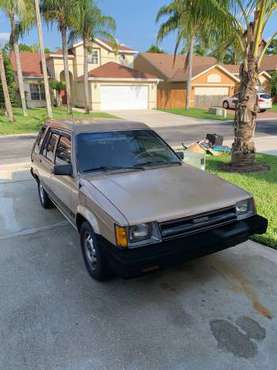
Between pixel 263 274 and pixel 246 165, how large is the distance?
470cm

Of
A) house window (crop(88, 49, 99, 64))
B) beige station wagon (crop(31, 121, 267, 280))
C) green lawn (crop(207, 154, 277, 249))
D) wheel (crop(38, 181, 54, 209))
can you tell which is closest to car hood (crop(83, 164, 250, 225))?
beige station wagon (crop(31, 121, 267, 280))

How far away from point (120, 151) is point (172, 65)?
3622 centimetres

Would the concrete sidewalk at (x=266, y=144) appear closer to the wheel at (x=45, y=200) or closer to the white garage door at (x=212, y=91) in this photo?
the wheel at (x=45, y=200)

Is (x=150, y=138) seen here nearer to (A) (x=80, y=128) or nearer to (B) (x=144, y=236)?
(A) (x=80, y=128)

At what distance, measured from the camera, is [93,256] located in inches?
140

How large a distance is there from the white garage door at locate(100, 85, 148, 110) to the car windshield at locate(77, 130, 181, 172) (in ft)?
87.4

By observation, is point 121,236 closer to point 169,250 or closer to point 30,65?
point 169,250

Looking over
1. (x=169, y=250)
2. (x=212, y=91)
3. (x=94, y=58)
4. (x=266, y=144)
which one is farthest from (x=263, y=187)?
(x=94, y=58)

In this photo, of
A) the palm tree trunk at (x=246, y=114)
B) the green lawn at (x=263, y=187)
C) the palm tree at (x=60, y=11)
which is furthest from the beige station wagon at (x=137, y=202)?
the palm tree at (x=60, y=11)

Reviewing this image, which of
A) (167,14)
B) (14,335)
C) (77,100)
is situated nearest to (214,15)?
(14,335)

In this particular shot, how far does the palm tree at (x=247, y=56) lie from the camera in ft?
22.3

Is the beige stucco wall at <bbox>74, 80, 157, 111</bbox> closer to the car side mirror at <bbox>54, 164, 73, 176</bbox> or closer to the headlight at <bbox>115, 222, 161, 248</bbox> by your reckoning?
the car side mirror at <bbox>54, 164, 73, 176</bbox>

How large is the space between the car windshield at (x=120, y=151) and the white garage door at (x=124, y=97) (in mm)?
26631

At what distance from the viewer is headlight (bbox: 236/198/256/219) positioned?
3.44 metres
